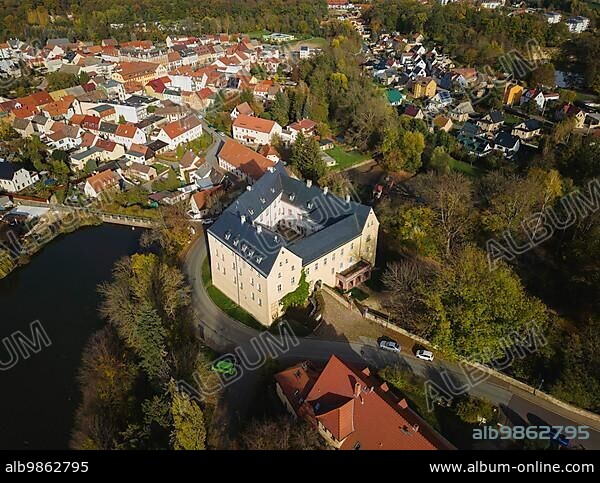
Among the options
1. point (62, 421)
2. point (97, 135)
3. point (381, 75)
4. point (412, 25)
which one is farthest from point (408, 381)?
point (412, 25)

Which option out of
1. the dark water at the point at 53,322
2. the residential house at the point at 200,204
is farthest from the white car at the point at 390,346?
the residential house at the point at 200,204

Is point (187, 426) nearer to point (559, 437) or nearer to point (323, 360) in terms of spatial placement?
Result: point (323, 360)

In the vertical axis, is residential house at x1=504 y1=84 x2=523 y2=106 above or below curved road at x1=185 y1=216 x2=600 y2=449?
above

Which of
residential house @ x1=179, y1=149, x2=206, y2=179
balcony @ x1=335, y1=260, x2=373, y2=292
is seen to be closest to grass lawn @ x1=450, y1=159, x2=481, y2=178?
balcony @ x1=335, y1=260, x2=373, y2=292

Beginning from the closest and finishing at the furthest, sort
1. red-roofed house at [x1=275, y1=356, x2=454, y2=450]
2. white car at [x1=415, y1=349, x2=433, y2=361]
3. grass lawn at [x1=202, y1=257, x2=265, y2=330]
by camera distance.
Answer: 1. red-roofed house at [x1=275, y1=356, x2=454, y2=450]
2. white car at [x1=415, y1=349, x2=433, y2=361]
3. grass lawn at [x1=202, y1=257, x2=265, y2=330]

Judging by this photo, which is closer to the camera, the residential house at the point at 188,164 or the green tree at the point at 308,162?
the green tree at the point at 308,162

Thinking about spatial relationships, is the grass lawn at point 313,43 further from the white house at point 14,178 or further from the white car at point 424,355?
the white car at point 424,355

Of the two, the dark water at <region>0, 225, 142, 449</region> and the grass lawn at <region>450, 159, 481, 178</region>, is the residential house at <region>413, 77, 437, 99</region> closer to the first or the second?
the grass lawn at <region>450, 159, 481, 178</region>
